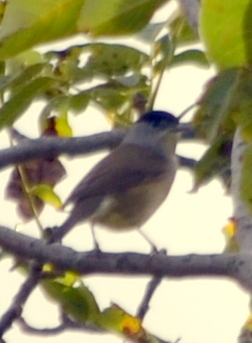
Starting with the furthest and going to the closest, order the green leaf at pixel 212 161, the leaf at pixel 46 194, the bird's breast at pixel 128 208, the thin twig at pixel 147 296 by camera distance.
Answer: the bird's breast at pixel 128 208 → the thin twig at pixel 147 296 → the leaf at pixel 46 194 → the green leaf at pixel 212 161

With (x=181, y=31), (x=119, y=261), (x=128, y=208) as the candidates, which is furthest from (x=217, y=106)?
(x=128, y=208)

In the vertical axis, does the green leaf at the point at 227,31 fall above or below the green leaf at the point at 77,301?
above

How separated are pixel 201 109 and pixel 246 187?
0.72 ft

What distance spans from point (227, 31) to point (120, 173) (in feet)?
10.1

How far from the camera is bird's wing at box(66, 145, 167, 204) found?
11.3 ft

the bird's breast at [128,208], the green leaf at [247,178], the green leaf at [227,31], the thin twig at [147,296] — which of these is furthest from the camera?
the bird's breast at [128,208]

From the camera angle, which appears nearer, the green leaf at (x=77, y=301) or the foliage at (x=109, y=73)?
the foliage at (x=109, y=73)

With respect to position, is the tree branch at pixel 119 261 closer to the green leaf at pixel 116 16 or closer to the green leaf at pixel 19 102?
the green leaf at pixel 19 102

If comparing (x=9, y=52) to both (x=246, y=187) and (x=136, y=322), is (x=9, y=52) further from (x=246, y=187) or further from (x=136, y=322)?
(x=136, y=322)

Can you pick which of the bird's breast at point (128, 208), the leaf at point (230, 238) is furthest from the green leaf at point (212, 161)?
the bird's breast at point (128, 208)

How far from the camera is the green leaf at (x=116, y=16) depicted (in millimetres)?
768

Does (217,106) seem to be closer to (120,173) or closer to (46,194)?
(46,194)

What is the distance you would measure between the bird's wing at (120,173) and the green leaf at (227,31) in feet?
8.32

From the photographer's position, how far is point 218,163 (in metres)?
1.44
